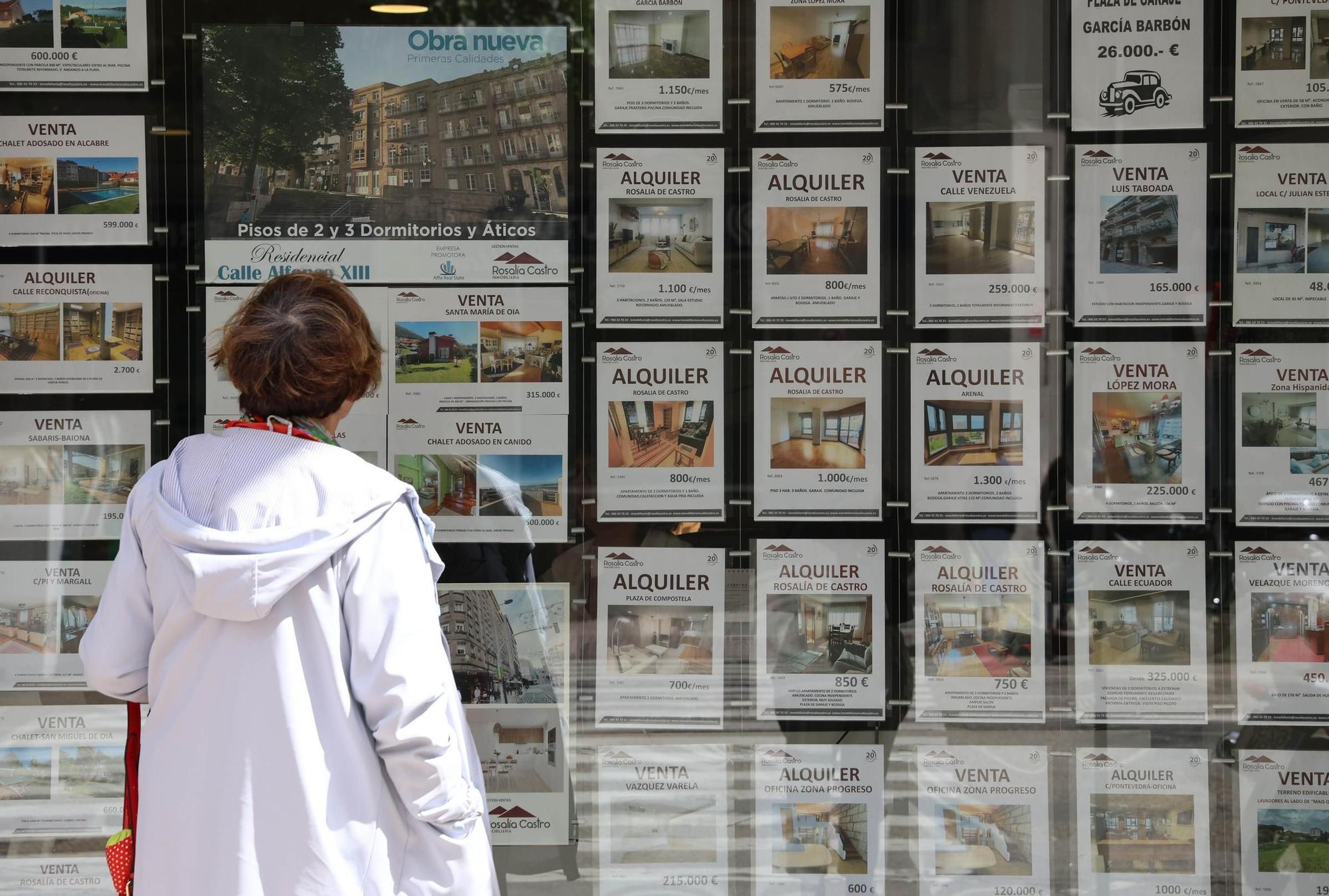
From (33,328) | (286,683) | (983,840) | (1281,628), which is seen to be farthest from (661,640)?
(33,328)

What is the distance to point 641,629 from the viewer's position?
12.9 ft

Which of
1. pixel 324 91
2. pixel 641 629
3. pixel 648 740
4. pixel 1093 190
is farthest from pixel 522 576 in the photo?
pixel 1093 190

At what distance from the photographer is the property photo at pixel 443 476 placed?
391 centimetres

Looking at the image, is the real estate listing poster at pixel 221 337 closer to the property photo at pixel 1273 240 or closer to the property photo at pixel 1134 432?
the property photo at pixel 1134 432

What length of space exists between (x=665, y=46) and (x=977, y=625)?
2192 mm

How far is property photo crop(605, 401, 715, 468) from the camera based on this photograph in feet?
12.9

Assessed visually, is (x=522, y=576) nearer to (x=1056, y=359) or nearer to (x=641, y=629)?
(x=641, y=629)

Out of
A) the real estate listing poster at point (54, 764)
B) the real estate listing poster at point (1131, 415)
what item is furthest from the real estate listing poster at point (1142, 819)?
the real estate listing poster at point (54, 764)

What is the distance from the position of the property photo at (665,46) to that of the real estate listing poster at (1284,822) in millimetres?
2977

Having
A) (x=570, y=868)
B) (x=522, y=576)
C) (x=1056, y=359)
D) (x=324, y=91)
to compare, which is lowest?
(x=570, y=868)

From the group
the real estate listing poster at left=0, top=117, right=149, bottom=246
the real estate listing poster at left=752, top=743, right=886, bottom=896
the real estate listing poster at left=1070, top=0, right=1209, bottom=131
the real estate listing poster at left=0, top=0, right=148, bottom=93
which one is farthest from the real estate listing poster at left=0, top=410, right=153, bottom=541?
the real estate listing poster at left=1070, top=0, right=1209, bottom=131

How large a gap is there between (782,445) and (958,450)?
588 millimetres

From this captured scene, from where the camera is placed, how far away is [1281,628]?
3922 millimetres

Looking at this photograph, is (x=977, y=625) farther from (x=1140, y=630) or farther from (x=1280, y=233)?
(x=1280, y=233)
